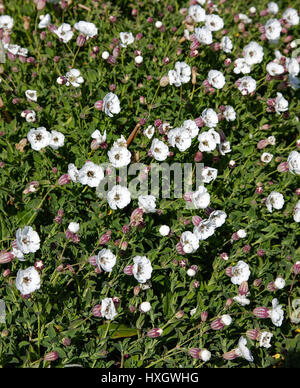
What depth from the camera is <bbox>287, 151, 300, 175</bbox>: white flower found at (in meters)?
3.72

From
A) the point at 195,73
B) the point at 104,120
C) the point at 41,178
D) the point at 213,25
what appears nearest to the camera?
the point at 41,178

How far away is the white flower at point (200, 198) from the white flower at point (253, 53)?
1.93 metres

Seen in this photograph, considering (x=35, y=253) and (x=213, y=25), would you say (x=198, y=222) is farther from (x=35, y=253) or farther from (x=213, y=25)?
(x=213, y=25)

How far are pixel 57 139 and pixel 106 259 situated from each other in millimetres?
1204

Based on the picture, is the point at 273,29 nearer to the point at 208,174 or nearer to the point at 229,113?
the point at 229,113

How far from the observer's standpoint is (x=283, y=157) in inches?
161

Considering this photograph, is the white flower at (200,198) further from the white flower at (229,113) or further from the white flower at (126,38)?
the white flower at (126,38)

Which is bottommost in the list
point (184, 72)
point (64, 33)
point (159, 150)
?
point (159, 150)

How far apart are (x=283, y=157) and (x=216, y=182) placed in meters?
0.81

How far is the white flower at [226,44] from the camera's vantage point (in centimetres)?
434

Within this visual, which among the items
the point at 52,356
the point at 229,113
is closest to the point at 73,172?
the point at 52,356

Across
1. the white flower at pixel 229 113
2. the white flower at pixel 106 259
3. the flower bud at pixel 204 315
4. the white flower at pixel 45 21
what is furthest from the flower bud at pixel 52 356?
the white flower at pixel 45 21

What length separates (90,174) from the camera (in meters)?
3.28
